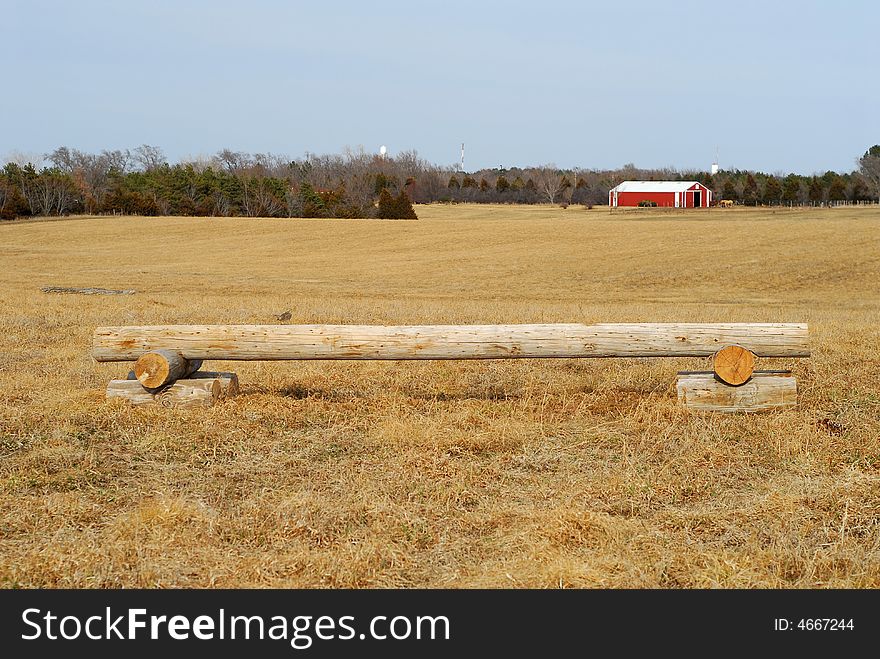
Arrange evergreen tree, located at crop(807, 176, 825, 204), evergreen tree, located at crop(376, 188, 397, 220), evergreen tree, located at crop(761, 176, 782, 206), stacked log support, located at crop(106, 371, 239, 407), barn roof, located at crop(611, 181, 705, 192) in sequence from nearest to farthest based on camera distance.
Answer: stacked log support, located at crop(106, 371, 239, 407) < evergreen tree, located at crop(376, 188, 397, 220) < barn roof, located at crop(611, 181, 705, 192) < evergreen tree, located at crop(807, 176, 825, 204) < evergreen tree, located at crop(761, 176, 782, 206)

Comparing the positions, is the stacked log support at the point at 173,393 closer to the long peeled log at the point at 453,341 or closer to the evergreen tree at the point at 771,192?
the long peeled log at the point at 453,341

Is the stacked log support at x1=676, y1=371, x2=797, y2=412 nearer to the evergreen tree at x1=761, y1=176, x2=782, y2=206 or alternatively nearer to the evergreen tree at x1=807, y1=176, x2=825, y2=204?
the evergreen tree at x1=761, y1=176, x2=782, y2=206

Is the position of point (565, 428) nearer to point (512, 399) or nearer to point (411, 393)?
point (512, 399)

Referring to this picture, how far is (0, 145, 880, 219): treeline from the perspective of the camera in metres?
76.2

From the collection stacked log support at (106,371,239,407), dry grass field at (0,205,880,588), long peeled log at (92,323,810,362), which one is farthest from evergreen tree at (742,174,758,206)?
stacked log support at (106,371,239,407)

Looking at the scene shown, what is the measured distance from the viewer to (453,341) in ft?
26.7

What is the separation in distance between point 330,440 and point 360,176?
101681 mm

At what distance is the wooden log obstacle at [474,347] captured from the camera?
7820 mm

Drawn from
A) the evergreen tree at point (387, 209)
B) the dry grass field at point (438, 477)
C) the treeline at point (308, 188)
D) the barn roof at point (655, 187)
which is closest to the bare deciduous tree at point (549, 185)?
the treeline at point (308, 188)

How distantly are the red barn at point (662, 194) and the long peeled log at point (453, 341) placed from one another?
86.6m

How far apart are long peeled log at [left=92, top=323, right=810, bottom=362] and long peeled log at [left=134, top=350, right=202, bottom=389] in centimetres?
20

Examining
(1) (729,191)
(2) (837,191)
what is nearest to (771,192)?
(2) (837,191)

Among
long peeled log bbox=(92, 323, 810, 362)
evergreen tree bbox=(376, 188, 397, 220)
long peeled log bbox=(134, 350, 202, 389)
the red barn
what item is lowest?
long peeled log bbox=(134, 350, 202, 389)
